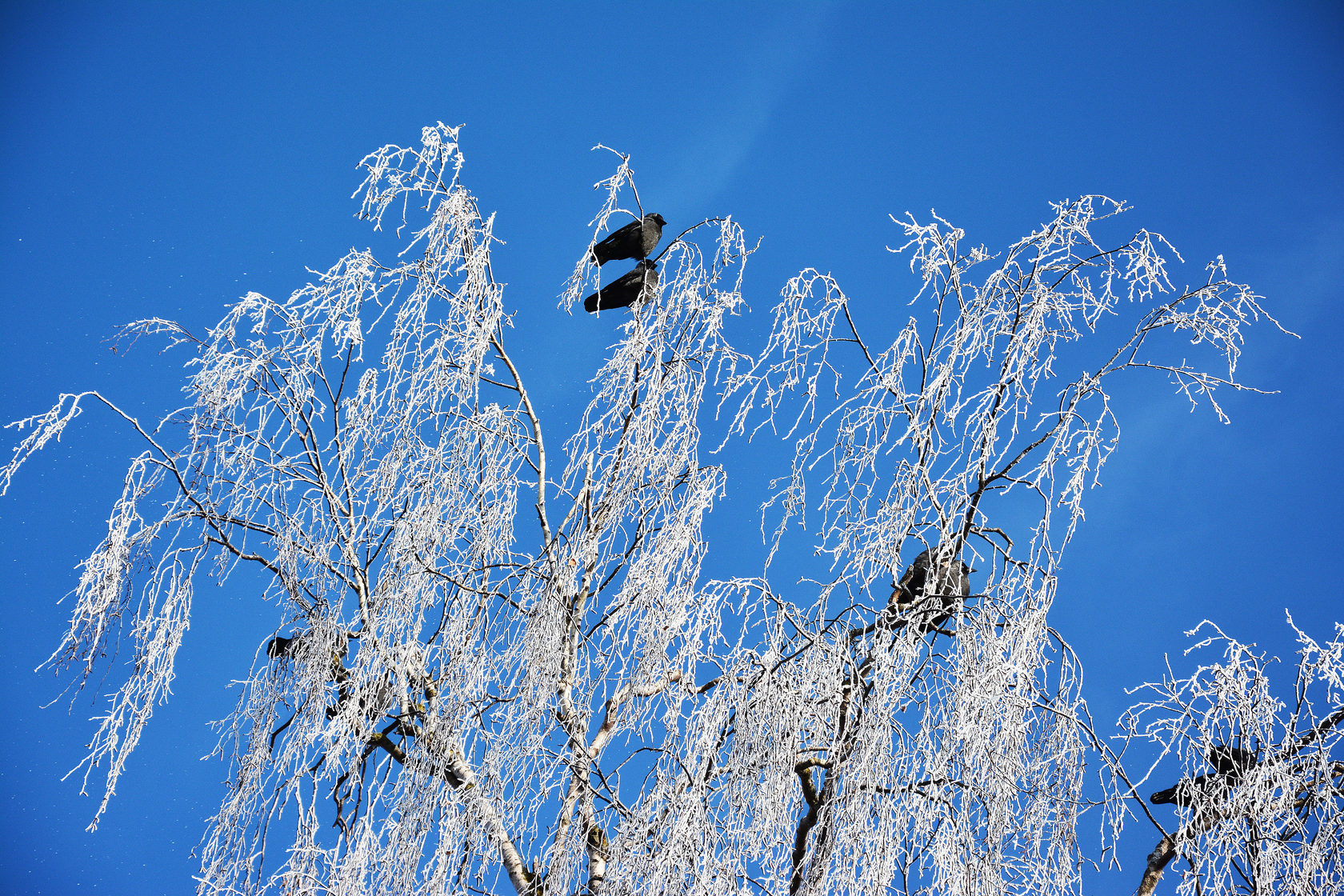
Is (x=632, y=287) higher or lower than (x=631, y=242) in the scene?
lower

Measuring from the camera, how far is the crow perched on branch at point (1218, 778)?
2305mm

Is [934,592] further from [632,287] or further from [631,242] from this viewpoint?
[631,242]

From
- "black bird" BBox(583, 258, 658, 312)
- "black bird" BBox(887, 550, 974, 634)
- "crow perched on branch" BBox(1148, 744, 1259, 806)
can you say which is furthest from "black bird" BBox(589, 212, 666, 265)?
"crow perched on branch" BBox(1148, 744, 1259, 806)

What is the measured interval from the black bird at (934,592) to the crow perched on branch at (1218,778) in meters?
0.70

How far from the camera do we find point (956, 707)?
2076 millimetres

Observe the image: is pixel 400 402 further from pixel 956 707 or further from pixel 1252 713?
pixel 1252 713

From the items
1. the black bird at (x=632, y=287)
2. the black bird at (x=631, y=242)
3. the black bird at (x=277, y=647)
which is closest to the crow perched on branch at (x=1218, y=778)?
the black bird at (x=632, y=287)

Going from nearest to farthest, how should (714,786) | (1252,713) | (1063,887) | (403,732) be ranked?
(1063,887)
(714,786)
(1252,713)
(403,732)

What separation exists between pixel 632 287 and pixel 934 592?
55.4 inches

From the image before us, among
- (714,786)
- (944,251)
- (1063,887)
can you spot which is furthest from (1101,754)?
(944,251)

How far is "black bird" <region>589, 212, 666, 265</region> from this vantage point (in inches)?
121

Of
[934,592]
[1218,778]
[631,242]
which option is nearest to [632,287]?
[631,242]

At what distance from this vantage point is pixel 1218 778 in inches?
91.4

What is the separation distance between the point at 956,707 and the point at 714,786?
0.58 metres
